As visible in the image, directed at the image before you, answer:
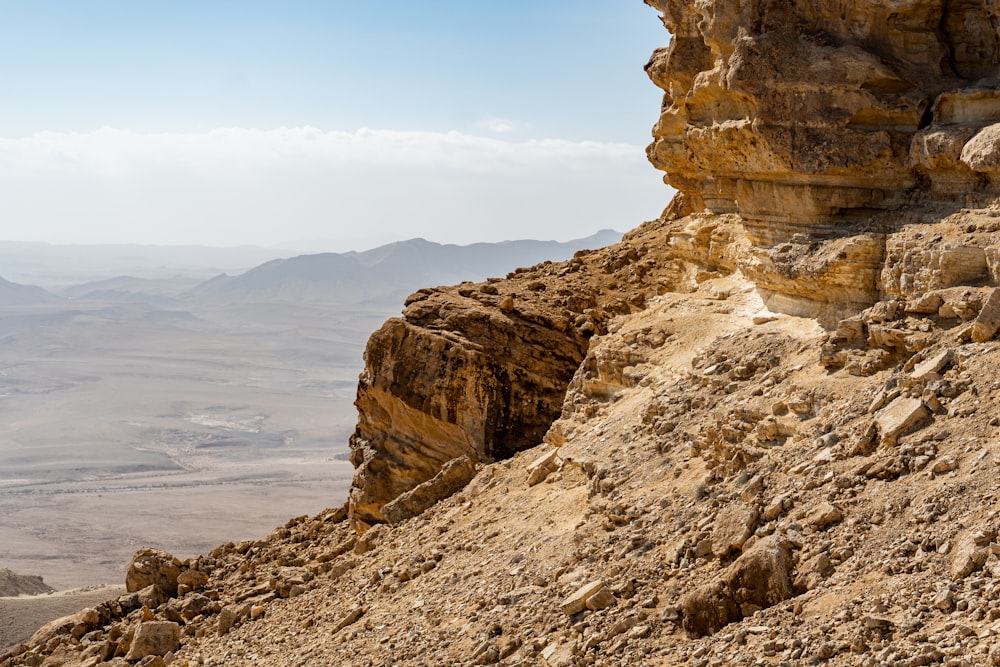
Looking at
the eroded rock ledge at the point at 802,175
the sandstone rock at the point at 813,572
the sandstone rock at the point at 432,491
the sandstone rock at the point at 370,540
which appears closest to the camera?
the sandstone rock at the point at 813,572

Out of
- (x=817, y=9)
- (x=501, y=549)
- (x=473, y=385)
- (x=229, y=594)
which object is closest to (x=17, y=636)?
(x=229, y=594)

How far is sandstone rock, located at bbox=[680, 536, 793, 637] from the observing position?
9.80 m

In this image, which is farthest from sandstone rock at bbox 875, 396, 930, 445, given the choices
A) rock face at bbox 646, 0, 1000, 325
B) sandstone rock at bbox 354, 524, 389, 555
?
sandstone rock at bbox 354, 524, 389, 555

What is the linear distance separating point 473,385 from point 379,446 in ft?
8.83

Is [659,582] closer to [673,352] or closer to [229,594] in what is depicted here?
[673,352]

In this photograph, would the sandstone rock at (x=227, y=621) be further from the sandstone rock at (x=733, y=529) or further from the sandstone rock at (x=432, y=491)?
the sandstone rock at (x=733, y=529)

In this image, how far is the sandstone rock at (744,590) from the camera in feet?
32.2

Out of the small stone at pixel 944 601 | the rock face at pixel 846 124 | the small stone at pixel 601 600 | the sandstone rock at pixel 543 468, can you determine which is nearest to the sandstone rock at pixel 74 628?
the sandstone rock at pixel 543 468

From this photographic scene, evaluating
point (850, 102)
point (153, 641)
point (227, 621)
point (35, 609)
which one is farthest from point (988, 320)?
point (35, 609)

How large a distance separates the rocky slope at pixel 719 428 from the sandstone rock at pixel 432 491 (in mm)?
54

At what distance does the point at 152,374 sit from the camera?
121875 millimetres

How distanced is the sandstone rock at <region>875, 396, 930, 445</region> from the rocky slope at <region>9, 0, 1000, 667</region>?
0.11 feet

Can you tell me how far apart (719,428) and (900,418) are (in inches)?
102

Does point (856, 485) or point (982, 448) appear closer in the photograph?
point (982, 448)
